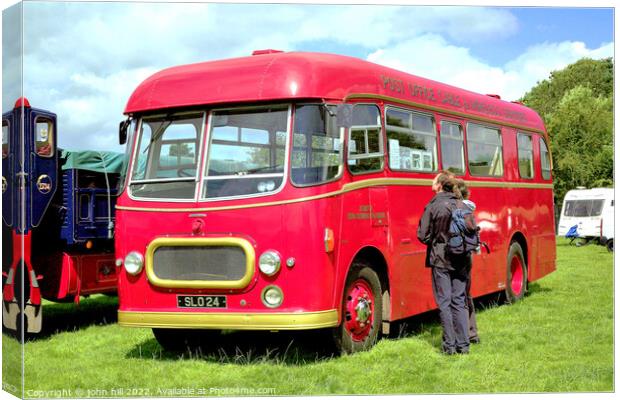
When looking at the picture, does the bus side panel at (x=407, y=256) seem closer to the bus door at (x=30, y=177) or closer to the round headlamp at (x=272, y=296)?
the round headlamp at (x=272, y=296)

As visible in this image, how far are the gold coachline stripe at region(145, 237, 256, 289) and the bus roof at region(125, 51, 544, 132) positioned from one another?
135cm

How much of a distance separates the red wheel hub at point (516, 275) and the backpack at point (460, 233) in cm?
533

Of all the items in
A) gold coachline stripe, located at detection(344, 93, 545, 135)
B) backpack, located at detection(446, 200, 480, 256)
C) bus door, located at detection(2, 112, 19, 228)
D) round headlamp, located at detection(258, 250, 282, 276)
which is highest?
gold coachline stripe, located at detection(344, 93, 545, 135)

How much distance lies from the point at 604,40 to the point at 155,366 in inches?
213

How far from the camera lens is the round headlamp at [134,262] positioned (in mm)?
9789

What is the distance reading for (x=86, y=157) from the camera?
12570 mm

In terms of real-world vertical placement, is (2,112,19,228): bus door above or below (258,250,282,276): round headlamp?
above

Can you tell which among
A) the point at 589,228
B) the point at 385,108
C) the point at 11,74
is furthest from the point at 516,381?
the point at 589,228

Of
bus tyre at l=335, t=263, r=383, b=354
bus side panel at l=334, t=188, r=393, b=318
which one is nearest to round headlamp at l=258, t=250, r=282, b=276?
bus side panel at l=334, t=188, r=393, b=318

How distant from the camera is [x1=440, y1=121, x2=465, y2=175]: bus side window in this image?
12.4m

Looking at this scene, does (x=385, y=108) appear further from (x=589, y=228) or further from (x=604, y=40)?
(x=589, y=228)

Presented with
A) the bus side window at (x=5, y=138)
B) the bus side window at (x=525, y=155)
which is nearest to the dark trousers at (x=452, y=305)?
the bus side window at (x=5, y=138)

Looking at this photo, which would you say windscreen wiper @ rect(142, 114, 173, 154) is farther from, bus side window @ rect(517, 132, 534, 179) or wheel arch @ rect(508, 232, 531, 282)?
wheel arch @ rect(508, 232, 531, 282)

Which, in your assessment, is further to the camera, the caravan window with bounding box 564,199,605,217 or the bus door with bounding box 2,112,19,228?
the caravan window with bounding box 564,199,605,217
